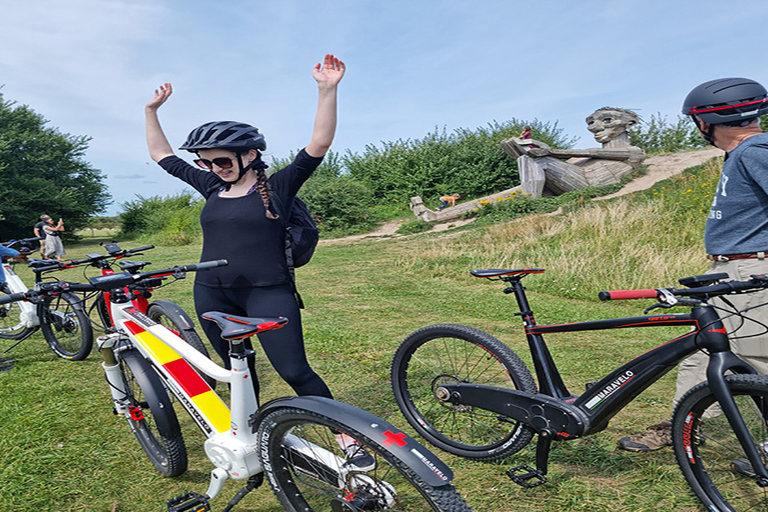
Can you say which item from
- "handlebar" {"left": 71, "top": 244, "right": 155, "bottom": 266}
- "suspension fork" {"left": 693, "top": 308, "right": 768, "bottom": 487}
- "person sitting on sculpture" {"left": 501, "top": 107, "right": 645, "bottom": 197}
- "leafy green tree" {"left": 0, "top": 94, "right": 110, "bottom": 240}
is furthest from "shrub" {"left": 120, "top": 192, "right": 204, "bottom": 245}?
"suspension fork" {"left": 693, "top": 308, "right": 768, "bottom": 487}

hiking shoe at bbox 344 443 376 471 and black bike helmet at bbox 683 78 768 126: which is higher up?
black bike helmet at bbox 683 78 768 126

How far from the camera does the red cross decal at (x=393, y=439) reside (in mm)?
1699

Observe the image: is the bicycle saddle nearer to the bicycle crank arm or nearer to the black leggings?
the black leggings

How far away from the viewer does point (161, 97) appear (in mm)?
3350

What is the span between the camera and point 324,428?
76.7 inches

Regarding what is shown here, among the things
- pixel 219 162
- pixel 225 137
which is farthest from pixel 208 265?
pixel 225 137

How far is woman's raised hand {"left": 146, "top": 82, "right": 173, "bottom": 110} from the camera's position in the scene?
331cm

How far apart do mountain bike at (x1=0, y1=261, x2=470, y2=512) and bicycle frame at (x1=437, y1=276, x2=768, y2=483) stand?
0.97 metres

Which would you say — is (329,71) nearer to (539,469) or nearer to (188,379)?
(188,379)

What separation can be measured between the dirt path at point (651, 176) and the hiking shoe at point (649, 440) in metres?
13.5

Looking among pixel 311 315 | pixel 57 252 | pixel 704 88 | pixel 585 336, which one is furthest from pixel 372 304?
pixel 57 252

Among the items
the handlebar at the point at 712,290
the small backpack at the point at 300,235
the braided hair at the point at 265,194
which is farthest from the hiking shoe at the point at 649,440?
the braided hair at the point at 265,194

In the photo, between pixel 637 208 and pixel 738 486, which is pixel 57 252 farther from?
pixel 738 486

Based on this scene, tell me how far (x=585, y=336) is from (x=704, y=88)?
A: 3.38 metres
